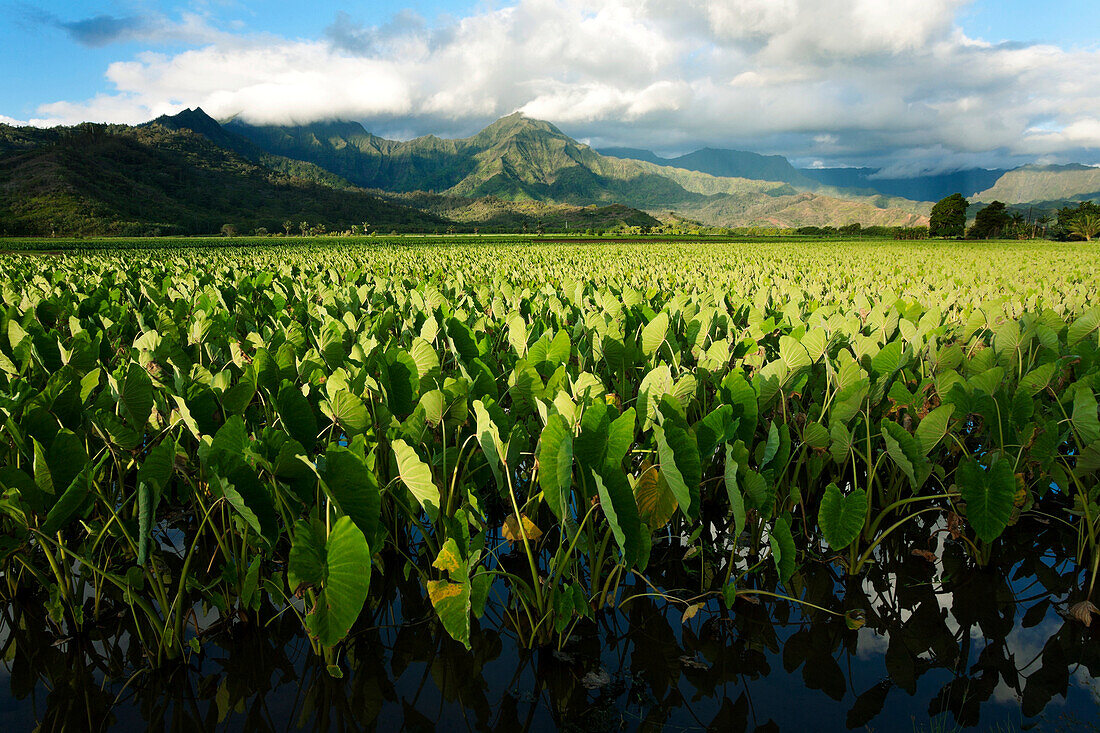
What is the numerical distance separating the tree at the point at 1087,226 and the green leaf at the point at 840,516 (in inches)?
3245

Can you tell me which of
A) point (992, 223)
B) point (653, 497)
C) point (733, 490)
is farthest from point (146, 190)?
point (992, 223)

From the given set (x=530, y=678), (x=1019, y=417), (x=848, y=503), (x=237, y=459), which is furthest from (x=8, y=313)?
(x=1019, y=417)

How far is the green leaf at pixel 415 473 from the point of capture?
1813mm

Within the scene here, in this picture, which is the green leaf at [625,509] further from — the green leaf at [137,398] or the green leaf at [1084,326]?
the green leaf at [1084,326]

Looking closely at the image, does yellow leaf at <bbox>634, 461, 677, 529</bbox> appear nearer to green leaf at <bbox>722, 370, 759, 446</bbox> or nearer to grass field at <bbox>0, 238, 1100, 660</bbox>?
grass field at <bbox>0, 238, 1100, 660</bbox>

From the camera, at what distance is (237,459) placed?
6.07ft

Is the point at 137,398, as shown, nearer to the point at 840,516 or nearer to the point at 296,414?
the point at 296,414

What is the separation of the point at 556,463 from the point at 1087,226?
86.5 meters

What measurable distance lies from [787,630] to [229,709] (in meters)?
2.20

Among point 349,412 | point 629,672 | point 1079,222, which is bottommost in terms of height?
point 629,672

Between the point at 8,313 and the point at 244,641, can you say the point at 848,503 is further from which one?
the point at 8,313

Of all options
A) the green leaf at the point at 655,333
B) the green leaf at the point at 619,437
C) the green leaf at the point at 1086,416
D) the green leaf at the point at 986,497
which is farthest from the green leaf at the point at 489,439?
the green leaf at the point at 1086,416

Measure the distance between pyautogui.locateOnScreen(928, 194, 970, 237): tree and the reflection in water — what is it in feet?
336

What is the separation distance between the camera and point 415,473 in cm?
185
